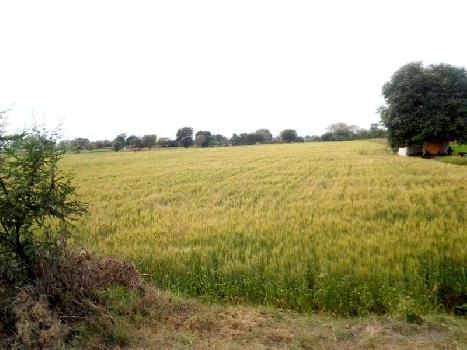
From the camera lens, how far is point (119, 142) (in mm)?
126312

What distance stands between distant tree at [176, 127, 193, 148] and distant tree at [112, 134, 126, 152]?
19.4 metres

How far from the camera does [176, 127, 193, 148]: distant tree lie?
140 metres

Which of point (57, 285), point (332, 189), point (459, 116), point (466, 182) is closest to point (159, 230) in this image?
point (57, 285)

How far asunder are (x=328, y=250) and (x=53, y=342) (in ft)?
16.9

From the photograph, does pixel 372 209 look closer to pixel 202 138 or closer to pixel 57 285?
pixel 57 285

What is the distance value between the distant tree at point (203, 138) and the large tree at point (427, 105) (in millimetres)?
102472

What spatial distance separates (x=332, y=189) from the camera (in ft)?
54.5

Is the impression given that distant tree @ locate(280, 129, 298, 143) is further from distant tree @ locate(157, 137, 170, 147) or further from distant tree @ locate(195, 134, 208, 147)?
distant tree @ locate(157, 137, 170, 147)

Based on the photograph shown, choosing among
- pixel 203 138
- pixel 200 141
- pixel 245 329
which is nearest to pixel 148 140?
pixel 200 141

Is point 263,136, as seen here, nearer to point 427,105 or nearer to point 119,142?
point 119,142

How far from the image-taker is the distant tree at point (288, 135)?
528 ft

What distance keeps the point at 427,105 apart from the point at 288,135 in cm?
12217

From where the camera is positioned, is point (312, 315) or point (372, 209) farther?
point (372, 209)

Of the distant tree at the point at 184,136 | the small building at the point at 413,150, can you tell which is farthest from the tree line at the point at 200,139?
the small building at the point at 413,150
